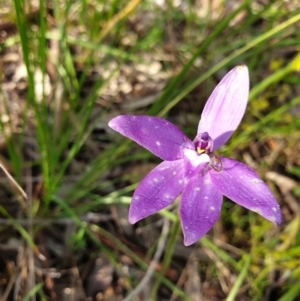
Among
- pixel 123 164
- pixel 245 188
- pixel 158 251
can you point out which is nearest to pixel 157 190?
pixel 245 188

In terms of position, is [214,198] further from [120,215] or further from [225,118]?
[120,215]

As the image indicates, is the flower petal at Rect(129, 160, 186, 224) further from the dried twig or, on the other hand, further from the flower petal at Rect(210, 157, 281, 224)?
the dried twig

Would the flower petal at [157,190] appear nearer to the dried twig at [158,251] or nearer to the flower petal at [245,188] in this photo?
the flower petal at [245,188]

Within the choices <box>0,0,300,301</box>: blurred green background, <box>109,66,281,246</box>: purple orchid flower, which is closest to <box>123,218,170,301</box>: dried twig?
<box>0,0,300,301</box>: blurred green background

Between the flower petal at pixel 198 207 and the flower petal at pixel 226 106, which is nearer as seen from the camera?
the flower petal at pixel 198 207

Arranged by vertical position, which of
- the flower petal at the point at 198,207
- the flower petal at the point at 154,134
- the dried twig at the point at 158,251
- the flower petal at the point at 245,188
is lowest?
the dried twig at the point at 158,251

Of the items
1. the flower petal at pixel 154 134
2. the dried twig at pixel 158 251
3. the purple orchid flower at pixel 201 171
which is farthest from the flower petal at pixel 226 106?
the dried twig at pixel 158 251

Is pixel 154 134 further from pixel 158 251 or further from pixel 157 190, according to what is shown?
pixel 158 251
